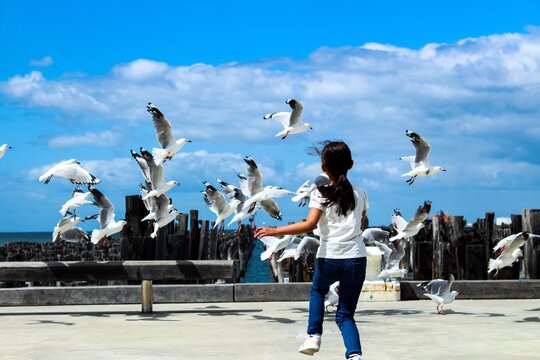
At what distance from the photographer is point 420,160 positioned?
58.7ft

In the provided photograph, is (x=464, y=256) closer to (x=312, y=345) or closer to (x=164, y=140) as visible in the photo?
(x=164, y=140)

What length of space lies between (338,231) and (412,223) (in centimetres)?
880

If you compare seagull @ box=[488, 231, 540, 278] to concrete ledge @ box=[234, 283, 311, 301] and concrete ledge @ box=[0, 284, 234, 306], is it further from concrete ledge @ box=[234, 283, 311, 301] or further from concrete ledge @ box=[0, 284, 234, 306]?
concrete ledge @ box=[0, 284, 234, 306]

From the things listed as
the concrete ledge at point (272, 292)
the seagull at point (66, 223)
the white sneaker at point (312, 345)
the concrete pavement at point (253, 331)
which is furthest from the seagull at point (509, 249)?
the white sneaker at point (312, 345)

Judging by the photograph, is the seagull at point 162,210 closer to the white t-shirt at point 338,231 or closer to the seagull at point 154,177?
the seagull at point 154,177

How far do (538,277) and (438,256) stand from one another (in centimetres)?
197

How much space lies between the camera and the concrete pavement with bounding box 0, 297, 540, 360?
10484 mm

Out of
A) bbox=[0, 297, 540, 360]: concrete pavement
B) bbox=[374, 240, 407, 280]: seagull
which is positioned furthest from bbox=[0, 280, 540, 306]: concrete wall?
bbox=[374, 240, 407, 280]: seagull

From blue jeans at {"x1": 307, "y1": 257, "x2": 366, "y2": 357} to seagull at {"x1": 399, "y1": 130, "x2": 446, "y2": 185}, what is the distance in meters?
9.16

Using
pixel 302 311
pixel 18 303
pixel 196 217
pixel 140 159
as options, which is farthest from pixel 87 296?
pixel 196 217

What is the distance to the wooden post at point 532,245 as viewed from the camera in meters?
19.4

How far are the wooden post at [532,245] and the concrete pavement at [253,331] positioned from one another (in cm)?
269

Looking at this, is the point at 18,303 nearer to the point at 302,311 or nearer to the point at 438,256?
the point at 302,311

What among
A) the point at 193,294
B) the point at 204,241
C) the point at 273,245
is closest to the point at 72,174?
the point at 193,294
